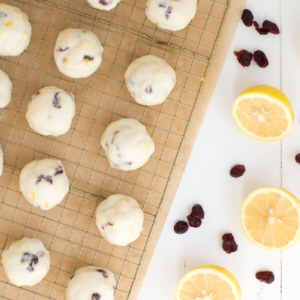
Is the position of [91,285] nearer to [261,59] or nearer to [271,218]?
[271,218]

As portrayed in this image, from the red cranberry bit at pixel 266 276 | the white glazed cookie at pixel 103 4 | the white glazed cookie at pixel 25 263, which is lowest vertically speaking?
the white glazed cookie at pixel 25 263

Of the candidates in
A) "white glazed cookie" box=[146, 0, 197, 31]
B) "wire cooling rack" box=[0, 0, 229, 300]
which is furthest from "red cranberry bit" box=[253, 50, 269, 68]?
"white glazed cookie" box=[146, 0, 197, 31]

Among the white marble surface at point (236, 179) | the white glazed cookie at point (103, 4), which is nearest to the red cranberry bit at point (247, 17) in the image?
the white marble surface at point (236, 179)

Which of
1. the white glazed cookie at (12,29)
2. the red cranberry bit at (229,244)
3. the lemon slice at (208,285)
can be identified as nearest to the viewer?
the white glazed cookie at (12,29)

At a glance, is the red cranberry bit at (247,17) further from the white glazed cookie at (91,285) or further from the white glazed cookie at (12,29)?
the white glazed cookie at (91,285)

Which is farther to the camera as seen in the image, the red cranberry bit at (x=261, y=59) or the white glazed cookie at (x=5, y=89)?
the red cranberry bit at (x=261, y=59)

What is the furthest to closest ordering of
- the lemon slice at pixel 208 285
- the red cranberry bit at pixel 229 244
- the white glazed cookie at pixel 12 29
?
the red cranberry bit at pixel 229 244
the lemon slice at pixel 208 285
the white glazed cookie at pixel 12 29

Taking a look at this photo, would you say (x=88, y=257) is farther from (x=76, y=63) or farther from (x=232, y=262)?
(x=76, y=63)
